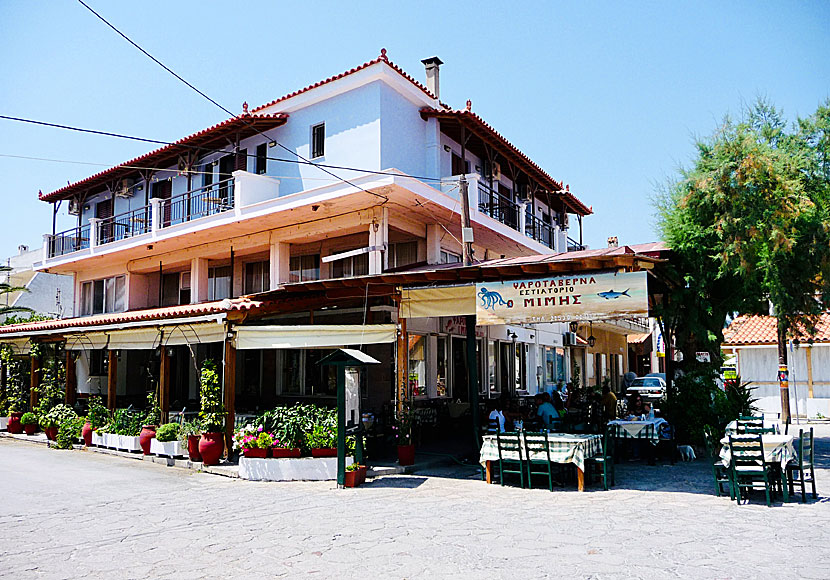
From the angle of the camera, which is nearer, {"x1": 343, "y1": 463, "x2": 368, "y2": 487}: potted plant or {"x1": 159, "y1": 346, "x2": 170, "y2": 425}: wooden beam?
{"x1": 343, "y1": 463, "x2": 368, "y2": 487}: potted plant

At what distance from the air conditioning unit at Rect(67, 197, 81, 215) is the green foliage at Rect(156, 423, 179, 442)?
15.0 meters

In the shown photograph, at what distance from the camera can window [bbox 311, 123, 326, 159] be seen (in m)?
17.4

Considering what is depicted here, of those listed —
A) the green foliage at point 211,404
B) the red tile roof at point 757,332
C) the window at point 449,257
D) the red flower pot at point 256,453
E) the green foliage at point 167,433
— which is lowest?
the red flower pot at point 256,453

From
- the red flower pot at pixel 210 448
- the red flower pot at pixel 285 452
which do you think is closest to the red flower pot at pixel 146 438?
the red flower pot at pixel 210 448

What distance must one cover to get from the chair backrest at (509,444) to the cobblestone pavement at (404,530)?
587 mm

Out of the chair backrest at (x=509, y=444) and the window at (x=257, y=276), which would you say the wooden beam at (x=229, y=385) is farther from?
the window at (x=257, y=276)

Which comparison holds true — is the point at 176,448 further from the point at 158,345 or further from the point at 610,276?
the point at 610,276

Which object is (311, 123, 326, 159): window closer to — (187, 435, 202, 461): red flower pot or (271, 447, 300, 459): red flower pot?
(187, 435, 202, 461): red flower pot

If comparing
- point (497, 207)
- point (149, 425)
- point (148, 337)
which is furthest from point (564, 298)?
point (148, 337)

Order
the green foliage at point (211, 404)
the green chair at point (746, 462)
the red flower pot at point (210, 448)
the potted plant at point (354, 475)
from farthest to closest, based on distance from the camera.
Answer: the green foliage at point (211, 404) → the red flower pot at point (210, 448) → the potted plant at point (354, 475) → the green chair at point (746, 462)

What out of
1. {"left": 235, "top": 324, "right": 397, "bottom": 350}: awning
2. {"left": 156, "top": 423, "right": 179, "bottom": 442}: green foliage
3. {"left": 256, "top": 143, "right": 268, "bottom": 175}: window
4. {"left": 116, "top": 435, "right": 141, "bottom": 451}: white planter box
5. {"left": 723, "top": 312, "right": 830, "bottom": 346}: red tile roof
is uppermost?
{"left": 256, "top": 143, "right": 268, "bottom": 175}: window

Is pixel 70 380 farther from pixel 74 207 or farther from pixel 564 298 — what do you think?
pixel 564 298

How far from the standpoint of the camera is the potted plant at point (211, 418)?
13.1m

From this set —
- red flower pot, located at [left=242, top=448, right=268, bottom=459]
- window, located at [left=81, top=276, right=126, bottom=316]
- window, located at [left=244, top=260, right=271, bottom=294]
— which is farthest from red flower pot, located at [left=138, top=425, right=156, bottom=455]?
window, located at [left=81, top=276, right=126, bottom=316]
